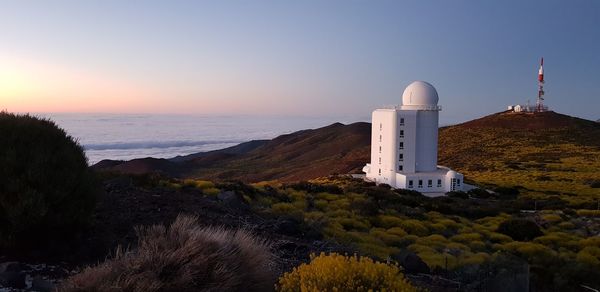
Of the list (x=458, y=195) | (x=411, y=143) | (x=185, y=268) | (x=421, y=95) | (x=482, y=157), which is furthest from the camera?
(x=482, y=157)

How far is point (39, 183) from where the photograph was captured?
639 cm

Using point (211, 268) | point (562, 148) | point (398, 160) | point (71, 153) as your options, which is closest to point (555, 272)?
point (211, 268)

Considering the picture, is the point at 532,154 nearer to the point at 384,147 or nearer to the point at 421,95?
the point at 421,95

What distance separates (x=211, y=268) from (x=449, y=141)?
72195 mm

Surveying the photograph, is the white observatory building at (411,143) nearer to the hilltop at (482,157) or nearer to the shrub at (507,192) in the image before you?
the shrub at (507,192)

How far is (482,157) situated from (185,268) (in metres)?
57.1

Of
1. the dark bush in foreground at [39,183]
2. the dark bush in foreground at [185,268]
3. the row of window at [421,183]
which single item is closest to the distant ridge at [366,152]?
the row of window at [421,183]

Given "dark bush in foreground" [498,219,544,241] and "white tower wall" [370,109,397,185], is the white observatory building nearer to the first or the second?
"white tower wall" [370,109,397,185]

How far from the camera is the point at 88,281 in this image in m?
4.15

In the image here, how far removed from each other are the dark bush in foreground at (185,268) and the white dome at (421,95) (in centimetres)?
3499

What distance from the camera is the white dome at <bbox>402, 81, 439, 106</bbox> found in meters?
38.1

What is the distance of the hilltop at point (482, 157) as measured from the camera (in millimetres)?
41188

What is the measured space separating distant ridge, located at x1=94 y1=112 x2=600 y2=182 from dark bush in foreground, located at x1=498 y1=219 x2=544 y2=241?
93.6 ft

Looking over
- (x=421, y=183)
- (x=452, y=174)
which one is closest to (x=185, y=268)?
(x=452, y=174)
